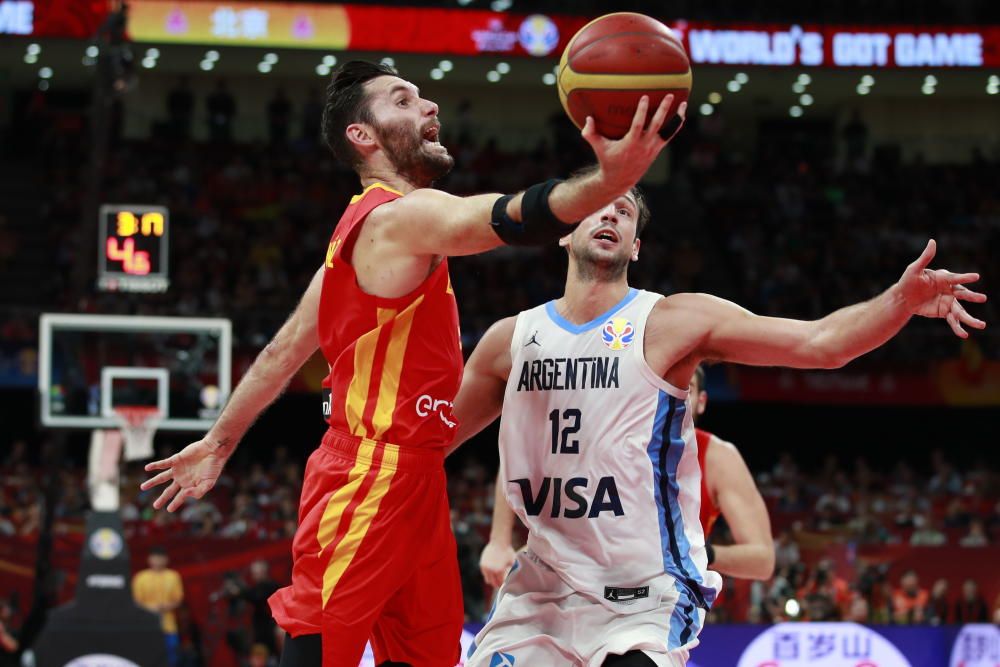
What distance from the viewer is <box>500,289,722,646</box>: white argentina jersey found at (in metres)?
4.28

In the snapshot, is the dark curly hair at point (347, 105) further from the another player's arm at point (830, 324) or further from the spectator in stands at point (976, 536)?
the spectator in stands at point (976, 536)

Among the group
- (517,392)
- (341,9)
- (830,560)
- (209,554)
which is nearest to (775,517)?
(830,560)

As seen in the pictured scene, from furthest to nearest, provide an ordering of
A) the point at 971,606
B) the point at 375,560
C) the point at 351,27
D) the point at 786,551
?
the point at 351,27 < the point at 786,551 < the point at 971,606 < the point at 375,560

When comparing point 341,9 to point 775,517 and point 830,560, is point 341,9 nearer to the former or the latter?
point 775,517

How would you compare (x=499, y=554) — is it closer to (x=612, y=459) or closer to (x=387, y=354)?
(x=612, y=459)

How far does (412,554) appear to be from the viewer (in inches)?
157

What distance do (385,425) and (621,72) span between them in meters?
1.27

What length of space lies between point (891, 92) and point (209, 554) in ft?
61.1

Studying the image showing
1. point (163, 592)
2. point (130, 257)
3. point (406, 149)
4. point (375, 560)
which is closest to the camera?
point (375, 560)

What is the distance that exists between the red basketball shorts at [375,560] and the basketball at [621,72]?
1.20 m

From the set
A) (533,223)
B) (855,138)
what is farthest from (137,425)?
(855,138)

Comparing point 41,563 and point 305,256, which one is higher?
point 305,256

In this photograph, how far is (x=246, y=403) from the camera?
4.68 m

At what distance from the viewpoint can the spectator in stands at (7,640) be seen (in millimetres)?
11898
